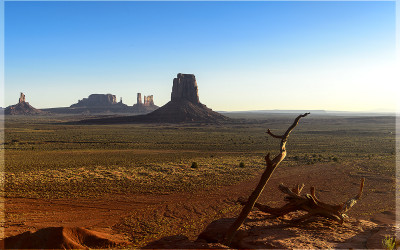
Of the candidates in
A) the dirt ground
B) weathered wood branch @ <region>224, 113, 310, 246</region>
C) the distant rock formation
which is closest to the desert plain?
the dirt ground

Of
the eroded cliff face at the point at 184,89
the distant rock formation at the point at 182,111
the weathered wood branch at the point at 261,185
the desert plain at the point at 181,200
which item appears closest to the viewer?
the weathered wood branch at the point at 261,185

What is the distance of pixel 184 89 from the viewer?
144125mm

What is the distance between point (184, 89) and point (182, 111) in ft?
70.8

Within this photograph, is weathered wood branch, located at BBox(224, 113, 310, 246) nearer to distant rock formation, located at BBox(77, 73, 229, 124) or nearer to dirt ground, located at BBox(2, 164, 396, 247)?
dirt ground, located at BBox(2, 164, 396, 247)

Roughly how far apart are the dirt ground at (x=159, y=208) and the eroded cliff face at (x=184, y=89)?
126 meters

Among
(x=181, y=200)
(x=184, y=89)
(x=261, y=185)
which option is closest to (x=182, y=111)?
(x=184, y=89)

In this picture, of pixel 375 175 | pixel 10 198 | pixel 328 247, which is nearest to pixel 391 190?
pixel 375 175

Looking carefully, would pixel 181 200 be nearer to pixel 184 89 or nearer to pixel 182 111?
pixel 182 111

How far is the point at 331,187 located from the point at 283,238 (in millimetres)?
12282

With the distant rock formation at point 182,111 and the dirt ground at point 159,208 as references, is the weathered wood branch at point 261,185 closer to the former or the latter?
the dirt ground at point 159,208

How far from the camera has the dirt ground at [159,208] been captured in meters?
11.2

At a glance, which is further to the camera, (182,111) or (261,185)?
(182,111)

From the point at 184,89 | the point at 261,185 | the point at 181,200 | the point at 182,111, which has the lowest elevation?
the point at 181,200

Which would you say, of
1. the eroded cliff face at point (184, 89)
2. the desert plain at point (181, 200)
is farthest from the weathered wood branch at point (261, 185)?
the eroded cliff face at point (184, 89)
